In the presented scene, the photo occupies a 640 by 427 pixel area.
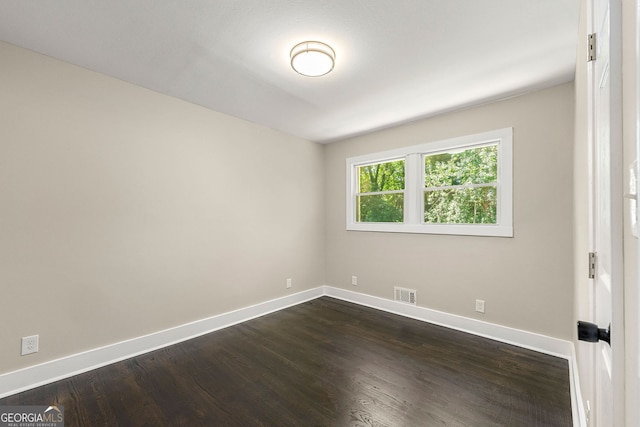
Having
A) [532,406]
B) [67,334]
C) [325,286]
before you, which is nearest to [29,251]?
[67,334]

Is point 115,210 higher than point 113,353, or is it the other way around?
point 115,210

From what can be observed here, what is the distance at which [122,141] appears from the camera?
2.56m

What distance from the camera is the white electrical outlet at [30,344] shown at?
6.82 ft

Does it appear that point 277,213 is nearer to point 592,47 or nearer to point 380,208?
point 380,208

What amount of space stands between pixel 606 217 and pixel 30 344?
3.57 metres

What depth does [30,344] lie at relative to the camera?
2.10 m

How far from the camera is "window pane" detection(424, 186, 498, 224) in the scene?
3064mm

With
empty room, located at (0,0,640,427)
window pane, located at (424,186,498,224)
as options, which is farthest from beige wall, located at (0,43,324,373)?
window pane, located at (424,186,498,224)

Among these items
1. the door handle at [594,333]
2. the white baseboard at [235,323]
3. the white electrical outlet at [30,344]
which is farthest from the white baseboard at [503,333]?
the white electrical outlet at [30,344]

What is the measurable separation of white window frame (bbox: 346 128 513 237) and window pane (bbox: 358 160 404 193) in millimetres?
93

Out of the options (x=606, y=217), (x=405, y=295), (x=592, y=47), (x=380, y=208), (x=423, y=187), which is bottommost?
(x=405, y=295)

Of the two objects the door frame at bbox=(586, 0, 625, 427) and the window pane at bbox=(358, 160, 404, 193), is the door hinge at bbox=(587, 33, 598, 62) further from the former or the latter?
the window pane at bbox=(358, 160, 404, 193)

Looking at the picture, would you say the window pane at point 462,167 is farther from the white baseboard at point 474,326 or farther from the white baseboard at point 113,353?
the white baseboard at point 113,353

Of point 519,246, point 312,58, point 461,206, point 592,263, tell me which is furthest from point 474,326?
point 312,58
